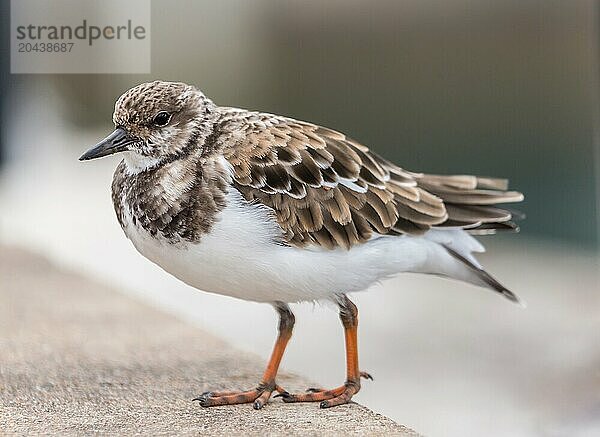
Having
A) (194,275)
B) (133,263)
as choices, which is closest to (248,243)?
(194,275)

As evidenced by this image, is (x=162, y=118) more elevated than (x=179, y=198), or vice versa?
(x=162, y=118)

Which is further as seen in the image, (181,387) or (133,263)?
(133,263)

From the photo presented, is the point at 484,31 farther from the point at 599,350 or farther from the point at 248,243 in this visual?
the point at 248,243

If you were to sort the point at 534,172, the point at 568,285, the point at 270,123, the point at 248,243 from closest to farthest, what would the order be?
1. the point at 248,243
2. the point at 270,123
3. the point at 568,285
4. the point at 534,172

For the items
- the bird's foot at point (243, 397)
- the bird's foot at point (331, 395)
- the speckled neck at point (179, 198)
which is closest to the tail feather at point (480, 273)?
the bird's foot at point (331, 395)

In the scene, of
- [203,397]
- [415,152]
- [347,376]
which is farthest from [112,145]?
[415,152]

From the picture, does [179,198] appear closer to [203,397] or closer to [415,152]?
[203,397]
